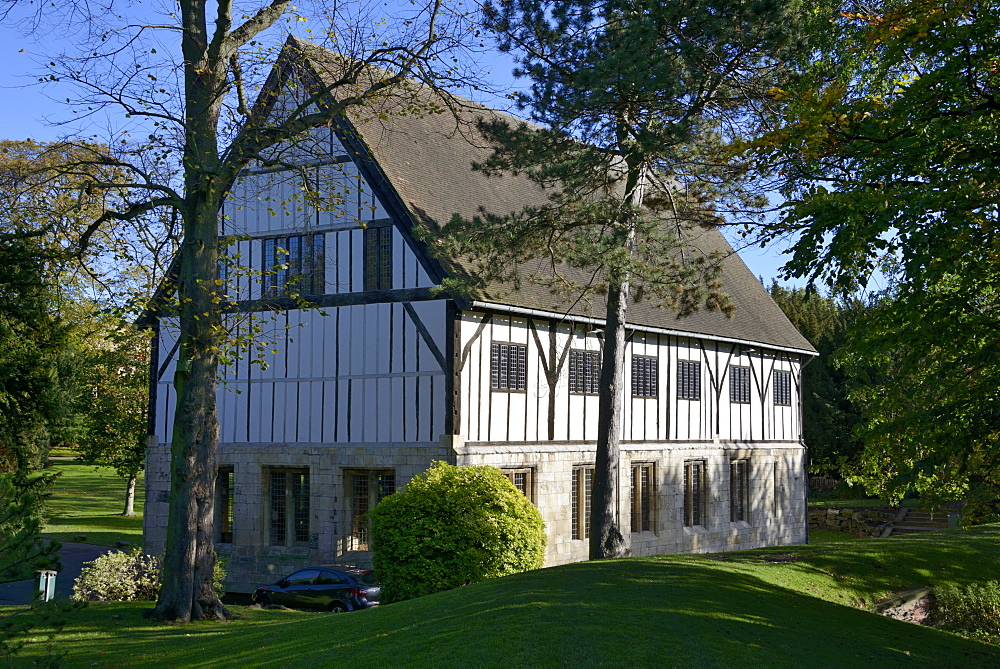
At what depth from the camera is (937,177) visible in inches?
385

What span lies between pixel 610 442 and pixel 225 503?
9.17 m

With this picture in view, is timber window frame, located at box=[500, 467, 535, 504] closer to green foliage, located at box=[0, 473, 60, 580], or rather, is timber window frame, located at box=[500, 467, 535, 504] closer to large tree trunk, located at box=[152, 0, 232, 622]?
large tree trunk, located at box=[152, 0, 232, 622]

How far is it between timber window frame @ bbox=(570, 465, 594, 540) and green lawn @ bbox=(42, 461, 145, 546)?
13440 mm

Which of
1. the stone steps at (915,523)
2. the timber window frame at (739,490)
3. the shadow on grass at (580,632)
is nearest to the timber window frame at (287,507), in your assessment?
the shadow on grass at (580,632)

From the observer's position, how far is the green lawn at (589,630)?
28.0ft

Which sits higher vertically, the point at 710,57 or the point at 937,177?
the point at 710,57

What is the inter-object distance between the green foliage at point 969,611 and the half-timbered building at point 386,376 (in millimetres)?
7789

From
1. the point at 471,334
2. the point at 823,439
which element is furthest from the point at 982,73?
the point at 823,439

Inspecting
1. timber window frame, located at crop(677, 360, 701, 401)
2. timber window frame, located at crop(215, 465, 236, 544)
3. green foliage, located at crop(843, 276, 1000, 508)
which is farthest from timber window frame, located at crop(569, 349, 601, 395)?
green foliage, located at crop(843, 276, 1000, 508)

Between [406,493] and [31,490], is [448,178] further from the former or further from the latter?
[31,490]

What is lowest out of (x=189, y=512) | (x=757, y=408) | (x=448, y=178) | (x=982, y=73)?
(x=189, y=512)

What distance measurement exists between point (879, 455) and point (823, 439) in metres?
29.6

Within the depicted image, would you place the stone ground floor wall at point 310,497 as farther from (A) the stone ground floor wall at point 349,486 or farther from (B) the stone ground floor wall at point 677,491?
(B) the stone ground floor wall at point 677,491

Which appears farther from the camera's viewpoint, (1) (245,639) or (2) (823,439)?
(2) (823,439)
